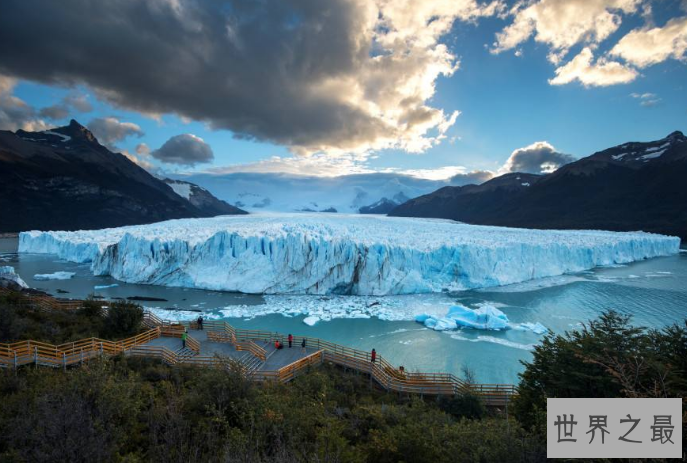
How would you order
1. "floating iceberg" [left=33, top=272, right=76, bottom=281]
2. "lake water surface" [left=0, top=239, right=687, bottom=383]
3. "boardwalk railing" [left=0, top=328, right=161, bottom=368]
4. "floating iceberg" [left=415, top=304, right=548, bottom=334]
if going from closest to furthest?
"boardwalk railing" [left=0, top=328, right=161, bottom=368]
"lake water surface" [left=0, top=239, right=687, bottom=383]
"floating iceberg" [left=415, top=304, right=548, bottom=334]
"floating iceberg" [left=33, top=272, right=76, bottom=281]

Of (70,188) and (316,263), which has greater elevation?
(70,188)

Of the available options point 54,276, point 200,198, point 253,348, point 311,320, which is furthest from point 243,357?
point 200,198

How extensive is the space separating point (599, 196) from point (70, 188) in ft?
385

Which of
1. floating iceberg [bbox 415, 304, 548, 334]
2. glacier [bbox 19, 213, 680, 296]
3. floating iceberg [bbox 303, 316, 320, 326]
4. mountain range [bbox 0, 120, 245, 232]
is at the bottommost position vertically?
floating iceberg [bbox 303, 316, 320, 326]

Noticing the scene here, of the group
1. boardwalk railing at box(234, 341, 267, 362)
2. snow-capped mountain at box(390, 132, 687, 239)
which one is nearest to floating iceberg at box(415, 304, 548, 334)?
boardwalk railing at box(234, 341, 267, 362)

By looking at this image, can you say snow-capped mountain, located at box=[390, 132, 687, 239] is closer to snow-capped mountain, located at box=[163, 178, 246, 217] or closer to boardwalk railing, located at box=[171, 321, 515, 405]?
boardwalk railing, located at box=[171, 321, 515, 405]

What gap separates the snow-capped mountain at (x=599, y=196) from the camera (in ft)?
187

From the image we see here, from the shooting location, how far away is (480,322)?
15180 mm

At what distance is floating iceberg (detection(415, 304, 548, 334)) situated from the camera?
49.1 ft

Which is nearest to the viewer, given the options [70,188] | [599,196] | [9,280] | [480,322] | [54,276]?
[480,322]

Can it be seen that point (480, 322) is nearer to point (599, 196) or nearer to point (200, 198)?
point (599, 196)

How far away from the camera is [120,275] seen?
23.8 metres

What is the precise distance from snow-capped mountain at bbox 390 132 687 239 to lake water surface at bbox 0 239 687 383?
38.8 meters

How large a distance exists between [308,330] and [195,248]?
12634 millimetres
